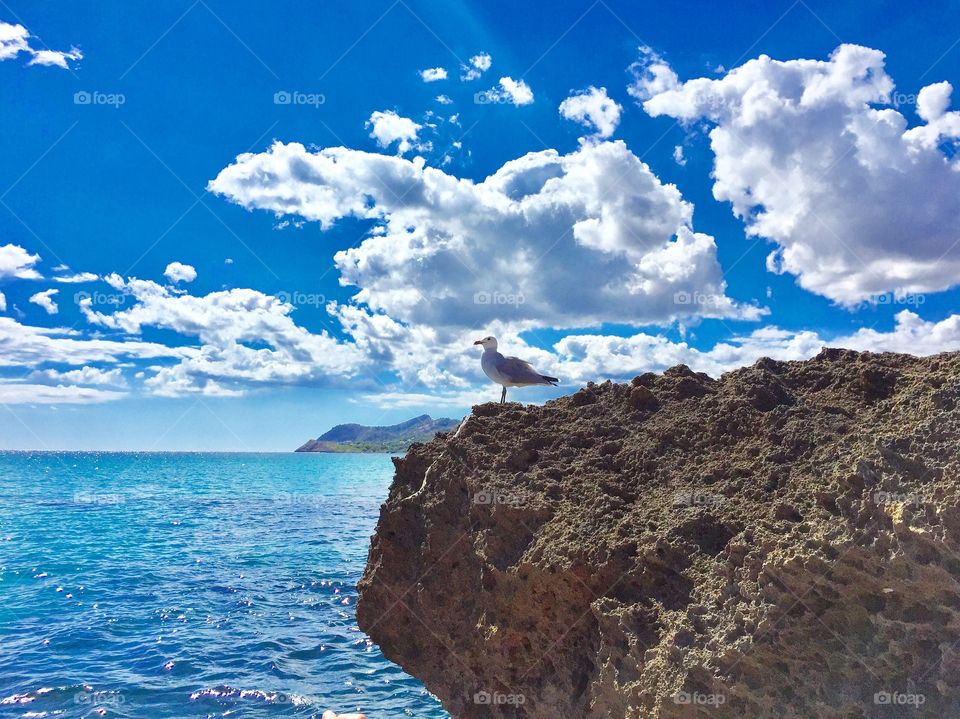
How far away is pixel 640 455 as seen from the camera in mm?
6348

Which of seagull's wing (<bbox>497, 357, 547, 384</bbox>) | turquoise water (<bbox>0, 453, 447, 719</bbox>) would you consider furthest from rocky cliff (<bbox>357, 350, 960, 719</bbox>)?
turquoise water (<bbox>0, 453, 447, 719</bbox>)

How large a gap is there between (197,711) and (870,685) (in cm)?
1194

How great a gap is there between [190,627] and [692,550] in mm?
16358

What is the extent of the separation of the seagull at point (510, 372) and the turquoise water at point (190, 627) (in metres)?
6.93

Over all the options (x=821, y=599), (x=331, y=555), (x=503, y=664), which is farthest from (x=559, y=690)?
(x=331, y=555)

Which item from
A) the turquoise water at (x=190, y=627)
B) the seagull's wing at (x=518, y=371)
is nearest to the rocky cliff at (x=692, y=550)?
the seagull's wing at (x=518, y=371)

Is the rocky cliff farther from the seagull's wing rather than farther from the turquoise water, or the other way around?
the turquoise water

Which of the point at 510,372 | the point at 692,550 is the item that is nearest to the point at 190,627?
the point at 510,372

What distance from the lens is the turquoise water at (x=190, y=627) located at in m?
13.2

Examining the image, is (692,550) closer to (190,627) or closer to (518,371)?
(518,371)

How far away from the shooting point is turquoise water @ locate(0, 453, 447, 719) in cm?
1322

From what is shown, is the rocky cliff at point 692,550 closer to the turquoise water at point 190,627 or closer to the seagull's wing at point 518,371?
the seagull's wing at point 518,371

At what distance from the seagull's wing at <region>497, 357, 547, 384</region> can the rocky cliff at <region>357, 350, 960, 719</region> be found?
71.8 inches

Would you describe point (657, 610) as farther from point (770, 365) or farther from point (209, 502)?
point (209, 502)
